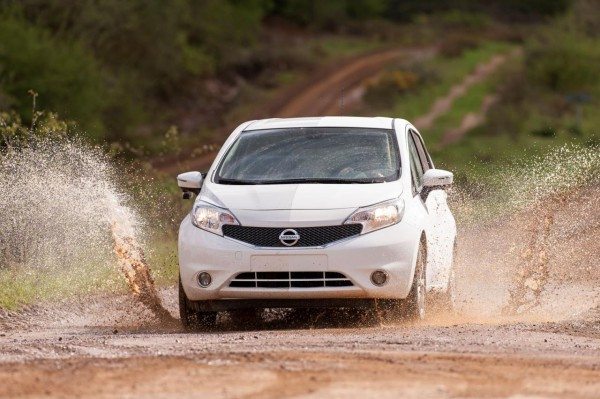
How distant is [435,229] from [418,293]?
40.6 inches

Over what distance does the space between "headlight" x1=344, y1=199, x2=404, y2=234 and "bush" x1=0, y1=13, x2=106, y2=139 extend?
24178 mm

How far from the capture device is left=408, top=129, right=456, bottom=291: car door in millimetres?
11992

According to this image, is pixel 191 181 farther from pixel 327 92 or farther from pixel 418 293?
pixel 327 92

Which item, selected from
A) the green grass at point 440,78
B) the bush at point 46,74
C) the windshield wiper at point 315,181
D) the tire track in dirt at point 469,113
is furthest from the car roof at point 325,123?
the green grass at point 440,78

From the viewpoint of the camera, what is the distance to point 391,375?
7.85 m

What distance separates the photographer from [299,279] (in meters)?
11.0

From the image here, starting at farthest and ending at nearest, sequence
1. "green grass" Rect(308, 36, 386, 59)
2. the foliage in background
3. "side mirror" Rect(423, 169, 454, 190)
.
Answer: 1. "green grass" Rect(308, 36, 386, 59)
2. the foliage in background
3. "side mirror" Rect(423, 169, 454, 190)

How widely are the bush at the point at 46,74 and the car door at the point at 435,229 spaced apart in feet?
73.6

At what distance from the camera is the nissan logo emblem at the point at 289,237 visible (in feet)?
35.9

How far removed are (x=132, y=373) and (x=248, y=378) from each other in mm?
630

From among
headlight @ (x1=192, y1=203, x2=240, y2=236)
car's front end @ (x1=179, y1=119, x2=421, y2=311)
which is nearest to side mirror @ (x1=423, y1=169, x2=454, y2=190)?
car's front end @ (x1=179, y1=119, x2=421, y2=311)

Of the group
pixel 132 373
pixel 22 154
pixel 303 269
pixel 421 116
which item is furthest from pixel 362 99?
pixel 132 373

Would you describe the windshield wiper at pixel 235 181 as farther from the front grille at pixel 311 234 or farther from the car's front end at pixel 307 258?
the front grille at pixel 311 234

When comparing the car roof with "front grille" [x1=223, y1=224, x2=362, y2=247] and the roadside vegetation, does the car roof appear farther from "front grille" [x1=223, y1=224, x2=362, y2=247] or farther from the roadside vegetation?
the roadside vegetation
